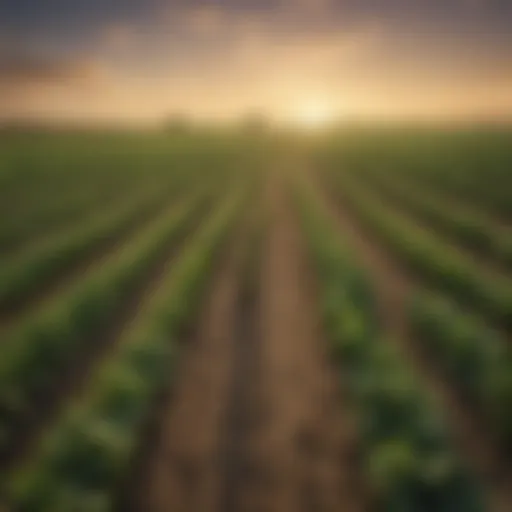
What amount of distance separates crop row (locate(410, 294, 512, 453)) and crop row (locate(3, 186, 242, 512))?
4.74 ft

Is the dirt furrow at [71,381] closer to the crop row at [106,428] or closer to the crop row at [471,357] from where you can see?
the crop row at [106,428]

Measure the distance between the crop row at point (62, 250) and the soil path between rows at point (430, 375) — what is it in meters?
2.61

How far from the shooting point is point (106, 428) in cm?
235

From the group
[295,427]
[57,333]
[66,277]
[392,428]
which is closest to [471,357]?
[392,428]

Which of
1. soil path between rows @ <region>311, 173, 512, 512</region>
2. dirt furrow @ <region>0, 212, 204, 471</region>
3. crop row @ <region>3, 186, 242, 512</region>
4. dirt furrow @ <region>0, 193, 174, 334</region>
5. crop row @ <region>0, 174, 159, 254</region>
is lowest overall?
crop row @ <region>0, 174, 159, 254</region>

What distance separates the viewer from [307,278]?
5.18 m

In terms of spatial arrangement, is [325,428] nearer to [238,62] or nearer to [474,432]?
[474,432]

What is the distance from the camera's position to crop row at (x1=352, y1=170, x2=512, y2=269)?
5475 mm

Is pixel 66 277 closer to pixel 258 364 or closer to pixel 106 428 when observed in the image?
pixel 258 364

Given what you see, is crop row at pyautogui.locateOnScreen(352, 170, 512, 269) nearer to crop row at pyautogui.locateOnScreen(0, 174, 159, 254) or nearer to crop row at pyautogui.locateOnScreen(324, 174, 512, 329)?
crop row at pyautogui.locateOnScreen(324, 174, 512, 329)

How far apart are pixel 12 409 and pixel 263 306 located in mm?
2096

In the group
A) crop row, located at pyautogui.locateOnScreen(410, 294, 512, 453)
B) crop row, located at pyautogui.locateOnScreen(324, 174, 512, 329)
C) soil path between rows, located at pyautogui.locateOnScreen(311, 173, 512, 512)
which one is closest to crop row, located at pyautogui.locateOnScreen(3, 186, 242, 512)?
soil path between rows, located at pyautogui.locateOnScreen(311, 173, 512, 512)

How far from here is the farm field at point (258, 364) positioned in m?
2.24

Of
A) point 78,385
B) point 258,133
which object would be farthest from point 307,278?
point 258,133
